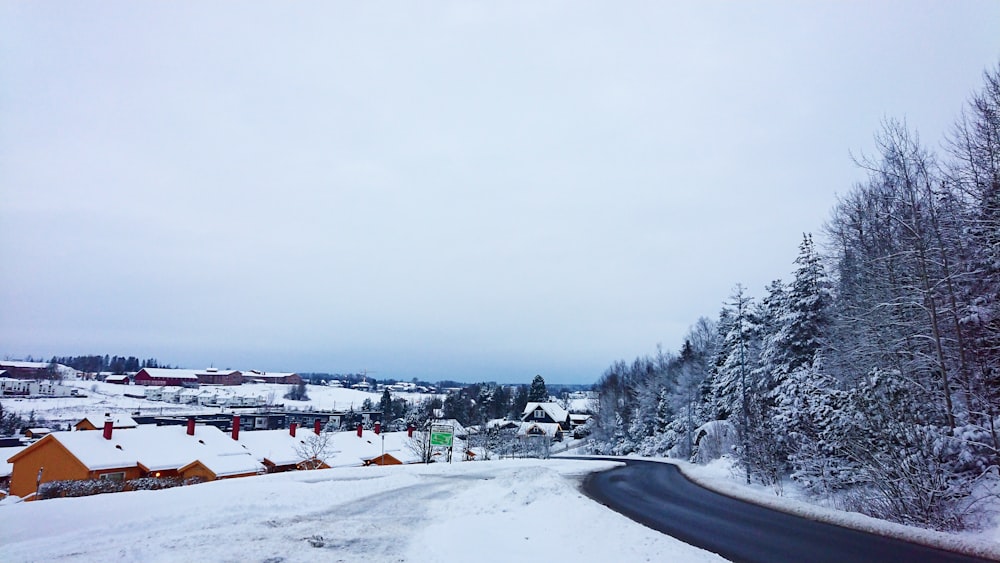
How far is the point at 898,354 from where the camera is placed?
1959 cm

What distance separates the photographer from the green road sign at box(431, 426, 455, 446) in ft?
94.5

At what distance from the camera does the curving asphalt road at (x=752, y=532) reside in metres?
10.4

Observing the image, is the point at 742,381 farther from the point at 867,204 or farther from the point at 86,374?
the point at 86,374

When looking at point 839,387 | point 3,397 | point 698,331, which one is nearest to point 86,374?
point 3,397

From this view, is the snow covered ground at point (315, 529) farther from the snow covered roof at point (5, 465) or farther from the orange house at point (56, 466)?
the snow covered roof at point (5, 465)

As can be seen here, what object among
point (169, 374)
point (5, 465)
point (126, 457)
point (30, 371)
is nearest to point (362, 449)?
point (126, 457)

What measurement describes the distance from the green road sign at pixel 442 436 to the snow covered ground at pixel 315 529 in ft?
43.4

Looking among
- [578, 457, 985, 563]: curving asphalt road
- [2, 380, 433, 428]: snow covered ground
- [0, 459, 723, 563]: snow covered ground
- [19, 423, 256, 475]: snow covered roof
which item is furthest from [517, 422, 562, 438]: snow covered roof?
[0, 459, 723, 563]: snow covered ground

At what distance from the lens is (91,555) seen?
802 centimetres

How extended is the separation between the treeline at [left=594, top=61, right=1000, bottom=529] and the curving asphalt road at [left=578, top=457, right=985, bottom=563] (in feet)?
8.71

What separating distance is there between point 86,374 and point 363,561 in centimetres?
18656

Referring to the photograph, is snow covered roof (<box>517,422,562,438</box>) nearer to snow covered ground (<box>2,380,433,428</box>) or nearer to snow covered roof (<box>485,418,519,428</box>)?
snow covered roof (<box>485,418,519,428</box>)

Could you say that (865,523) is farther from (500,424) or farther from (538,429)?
(500,424)

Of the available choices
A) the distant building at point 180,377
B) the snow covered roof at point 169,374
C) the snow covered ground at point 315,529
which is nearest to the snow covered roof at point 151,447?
the snow covered ground at point 315,529
